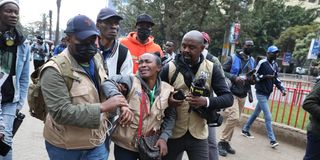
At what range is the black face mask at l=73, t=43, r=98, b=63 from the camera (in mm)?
2455

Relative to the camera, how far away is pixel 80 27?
2389mm

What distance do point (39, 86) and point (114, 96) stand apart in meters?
0.54

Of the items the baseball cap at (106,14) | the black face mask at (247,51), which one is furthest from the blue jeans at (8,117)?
the black face mask at (247,51)

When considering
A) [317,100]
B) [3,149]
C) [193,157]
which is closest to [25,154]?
[3,149]

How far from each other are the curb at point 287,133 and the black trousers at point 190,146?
4402mm

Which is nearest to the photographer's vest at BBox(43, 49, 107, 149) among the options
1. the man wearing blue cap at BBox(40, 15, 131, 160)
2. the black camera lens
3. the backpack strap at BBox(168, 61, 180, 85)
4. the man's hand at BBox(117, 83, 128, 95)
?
the man wearing blue cap at BBox(40, 15, 131, 160)

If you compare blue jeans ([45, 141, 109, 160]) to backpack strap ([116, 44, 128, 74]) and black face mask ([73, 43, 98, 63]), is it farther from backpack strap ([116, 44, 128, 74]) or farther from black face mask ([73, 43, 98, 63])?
backpack strap ([116, 44, 128, 74])

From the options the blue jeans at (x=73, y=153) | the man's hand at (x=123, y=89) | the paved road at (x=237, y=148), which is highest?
the man's hand at (x=123, y=89)

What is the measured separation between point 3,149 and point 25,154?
7.90 ft

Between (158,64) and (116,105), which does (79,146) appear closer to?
(116,105)

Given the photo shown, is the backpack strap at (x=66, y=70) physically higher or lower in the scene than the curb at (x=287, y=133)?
higher

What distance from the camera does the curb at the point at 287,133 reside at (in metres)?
7.13

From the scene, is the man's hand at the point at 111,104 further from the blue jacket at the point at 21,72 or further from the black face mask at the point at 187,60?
the blue jacket at the point at 21,72

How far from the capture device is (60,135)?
8.18ft
